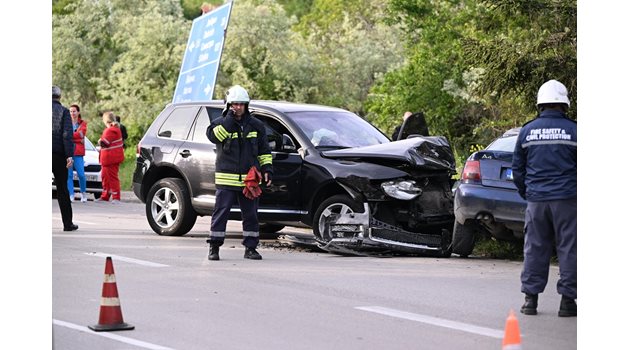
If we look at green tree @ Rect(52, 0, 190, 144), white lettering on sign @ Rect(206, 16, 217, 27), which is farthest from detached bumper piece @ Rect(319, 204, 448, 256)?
green tree @ Rect(52, 0, 190, 144)

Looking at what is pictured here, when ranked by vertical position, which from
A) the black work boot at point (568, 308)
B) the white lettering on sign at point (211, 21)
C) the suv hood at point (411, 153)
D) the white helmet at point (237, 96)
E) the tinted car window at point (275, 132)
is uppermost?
the white lettering on sign at point (211, 21)

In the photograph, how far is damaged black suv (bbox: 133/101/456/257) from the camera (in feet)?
45.9

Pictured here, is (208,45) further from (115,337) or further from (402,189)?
(115,337)

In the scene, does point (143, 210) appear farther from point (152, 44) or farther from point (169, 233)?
point (152, 44)

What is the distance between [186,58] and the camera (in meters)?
Answer: 28.0

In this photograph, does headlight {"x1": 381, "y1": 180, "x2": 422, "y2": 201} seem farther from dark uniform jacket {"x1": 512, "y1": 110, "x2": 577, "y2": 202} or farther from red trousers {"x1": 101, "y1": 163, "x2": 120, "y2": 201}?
red trousers {"x1": 101, "y1": 163, "x2": 120, "y2": 201}

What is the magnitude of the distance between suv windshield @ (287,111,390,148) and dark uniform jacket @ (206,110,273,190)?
1571mm

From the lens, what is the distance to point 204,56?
89.2 ft

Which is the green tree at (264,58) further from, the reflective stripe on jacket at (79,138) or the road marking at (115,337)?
the road marking at (115,337)

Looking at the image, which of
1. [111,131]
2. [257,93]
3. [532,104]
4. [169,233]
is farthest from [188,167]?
[257,93]

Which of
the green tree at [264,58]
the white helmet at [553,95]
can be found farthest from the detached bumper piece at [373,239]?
the green tree at [264,58]

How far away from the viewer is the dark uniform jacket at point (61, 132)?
16156mm

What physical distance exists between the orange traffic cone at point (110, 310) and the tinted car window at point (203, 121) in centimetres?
676

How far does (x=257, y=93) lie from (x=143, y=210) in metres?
25.8
